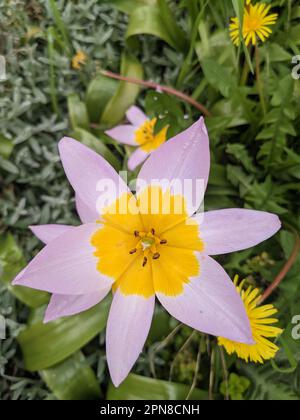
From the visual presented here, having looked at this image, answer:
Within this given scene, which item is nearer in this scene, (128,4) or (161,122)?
(161,122)

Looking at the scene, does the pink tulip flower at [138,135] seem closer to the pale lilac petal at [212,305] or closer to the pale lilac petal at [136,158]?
the pale lilac petal at [136,158]

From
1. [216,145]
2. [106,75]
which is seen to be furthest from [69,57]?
[216,145]

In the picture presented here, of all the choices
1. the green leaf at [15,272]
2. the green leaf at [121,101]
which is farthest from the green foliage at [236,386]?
the green leaf at [121,101]

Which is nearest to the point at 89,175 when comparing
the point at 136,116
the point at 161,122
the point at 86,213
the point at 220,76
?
the point at 86,213

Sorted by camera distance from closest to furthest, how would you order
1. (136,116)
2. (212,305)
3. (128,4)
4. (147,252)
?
(212,305)
(147,252)
(136,116)
(128,4)

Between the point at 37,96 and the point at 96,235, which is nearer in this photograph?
the point at 96,235

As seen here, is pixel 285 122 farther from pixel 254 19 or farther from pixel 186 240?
pixel 186 240

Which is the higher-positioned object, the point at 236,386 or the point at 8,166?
the point at 8,166

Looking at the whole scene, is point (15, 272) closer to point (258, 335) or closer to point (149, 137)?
point (149, 137)
